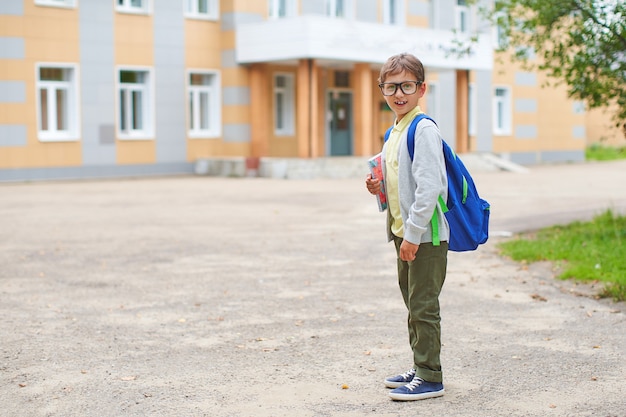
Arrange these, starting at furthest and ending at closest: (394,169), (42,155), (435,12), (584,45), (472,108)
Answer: (472,108), (435,12), (42,155), (584,45), (394,169)

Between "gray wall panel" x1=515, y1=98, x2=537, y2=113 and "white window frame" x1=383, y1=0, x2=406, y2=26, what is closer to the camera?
"white window frame" x1=383, y1=0, x2=406, y2=26

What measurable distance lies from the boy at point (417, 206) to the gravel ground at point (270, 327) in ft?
0.72

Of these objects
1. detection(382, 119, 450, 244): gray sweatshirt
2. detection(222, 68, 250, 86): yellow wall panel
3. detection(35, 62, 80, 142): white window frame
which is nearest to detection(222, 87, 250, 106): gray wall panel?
detection(222, 68, 250, 86): yellow wall panel

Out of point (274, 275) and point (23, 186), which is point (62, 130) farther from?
point (274, 275)

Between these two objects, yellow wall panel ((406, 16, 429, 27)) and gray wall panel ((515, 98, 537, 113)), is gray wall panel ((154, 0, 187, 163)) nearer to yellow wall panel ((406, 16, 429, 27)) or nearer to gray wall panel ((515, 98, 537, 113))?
yellow wall panel ((406, 16, 429, 27))

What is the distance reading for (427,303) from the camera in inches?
207

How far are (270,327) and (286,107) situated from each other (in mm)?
27116

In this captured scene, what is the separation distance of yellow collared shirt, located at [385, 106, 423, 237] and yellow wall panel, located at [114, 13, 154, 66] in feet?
82.5

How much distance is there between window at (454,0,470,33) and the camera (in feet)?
128

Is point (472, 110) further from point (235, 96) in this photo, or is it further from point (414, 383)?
point (414, 383)

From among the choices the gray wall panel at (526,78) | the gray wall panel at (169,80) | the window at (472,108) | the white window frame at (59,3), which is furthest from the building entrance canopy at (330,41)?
the gray wall panel at (526,78)

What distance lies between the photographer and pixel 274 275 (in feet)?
33.3

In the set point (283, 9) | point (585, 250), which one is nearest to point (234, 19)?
point (283, 9)

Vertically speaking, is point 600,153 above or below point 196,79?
below
